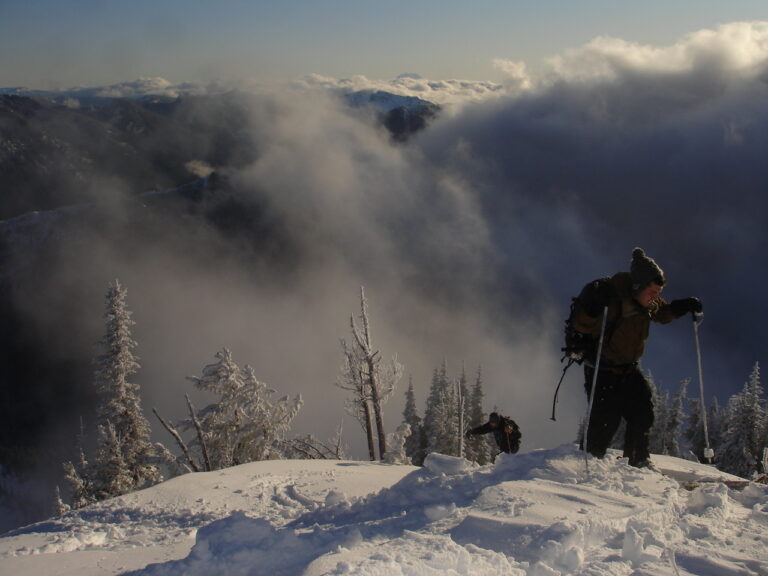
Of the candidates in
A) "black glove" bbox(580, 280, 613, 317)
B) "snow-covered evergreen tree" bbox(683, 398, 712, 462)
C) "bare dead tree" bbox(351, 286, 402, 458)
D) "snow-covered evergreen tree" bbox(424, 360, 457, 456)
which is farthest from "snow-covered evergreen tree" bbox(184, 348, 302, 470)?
"snow-covered evergreen tree" bbox(683, 398, 712, 462)

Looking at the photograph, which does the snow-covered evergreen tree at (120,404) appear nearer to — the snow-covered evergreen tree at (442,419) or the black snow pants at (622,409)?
the snow-covered evergreen tree at (442,419)

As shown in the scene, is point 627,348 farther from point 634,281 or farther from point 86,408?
point 86,408

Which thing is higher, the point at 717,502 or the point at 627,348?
the point at 627,348

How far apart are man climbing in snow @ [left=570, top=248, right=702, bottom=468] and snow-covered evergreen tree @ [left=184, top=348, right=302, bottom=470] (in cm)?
1682

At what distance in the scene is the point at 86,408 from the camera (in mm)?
115500

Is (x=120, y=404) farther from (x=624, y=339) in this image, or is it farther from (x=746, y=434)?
(x=746, y=434)

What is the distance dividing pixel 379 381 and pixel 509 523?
880 inches

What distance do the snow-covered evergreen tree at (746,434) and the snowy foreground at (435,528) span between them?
100 ft

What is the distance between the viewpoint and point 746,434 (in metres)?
31.6

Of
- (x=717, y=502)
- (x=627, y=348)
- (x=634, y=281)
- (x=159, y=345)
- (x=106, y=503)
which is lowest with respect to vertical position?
(x=159, y=345)

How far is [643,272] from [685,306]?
868mm

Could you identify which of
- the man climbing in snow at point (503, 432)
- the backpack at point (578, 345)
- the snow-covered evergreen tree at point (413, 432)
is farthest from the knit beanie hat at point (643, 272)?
the snow-covered evergreen tree at point (413, 432)

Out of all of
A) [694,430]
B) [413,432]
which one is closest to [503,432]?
[413,432]

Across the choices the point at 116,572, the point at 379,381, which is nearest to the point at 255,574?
the point at 116,572
